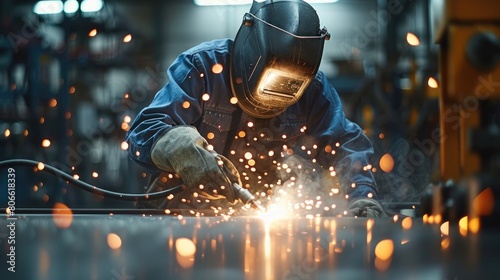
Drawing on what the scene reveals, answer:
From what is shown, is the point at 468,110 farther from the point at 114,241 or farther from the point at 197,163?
the point at 114,241

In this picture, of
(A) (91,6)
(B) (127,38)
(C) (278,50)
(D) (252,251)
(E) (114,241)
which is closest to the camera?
(D) (252,251)

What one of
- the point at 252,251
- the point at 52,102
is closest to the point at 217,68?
the point at 252,251

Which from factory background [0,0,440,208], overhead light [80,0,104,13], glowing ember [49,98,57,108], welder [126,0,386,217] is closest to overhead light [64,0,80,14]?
factory background [0,0,440,208]

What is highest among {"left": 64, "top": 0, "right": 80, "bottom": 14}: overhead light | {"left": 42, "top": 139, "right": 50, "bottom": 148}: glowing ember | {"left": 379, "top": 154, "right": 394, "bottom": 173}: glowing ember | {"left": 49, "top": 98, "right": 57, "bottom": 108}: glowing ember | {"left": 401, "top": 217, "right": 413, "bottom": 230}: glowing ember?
{"left": 64, "top": 0, "right": 80, "bottom": 14}: overhead light

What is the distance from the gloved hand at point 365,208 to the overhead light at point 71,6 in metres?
3.81

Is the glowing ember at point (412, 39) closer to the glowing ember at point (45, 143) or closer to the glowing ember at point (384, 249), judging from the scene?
the glowing ember at point (45, 143)

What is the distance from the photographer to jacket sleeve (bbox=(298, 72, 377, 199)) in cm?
184

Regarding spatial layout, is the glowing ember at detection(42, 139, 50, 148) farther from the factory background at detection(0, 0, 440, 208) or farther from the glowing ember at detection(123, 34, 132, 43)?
the glowing ember at detection(123, 34, 132, 43)

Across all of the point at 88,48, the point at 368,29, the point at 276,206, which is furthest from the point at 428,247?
the point at 88,48

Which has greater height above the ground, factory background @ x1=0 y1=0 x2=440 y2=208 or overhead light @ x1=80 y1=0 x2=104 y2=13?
overhead light @ x1=80 y1=0 x2=104 y2=13

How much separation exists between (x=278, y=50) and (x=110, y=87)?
5259mm

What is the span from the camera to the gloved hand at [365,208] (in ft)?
5.66

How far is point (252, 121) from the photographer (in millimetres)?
1899

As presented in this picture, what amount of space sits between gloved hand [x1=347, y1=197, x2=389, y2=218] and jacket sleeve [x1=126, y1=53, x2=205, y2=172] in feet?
1.66
